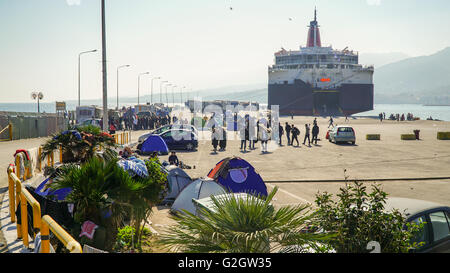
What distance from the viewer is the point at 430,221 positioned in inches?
253

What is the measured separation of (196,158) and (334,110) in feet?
268

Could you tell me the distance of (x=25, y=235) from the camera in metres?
7.10

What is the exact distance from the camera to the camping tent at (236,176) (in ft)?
40.7

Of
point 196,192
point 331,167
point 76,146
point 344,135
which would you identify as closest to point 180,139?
point 331,167

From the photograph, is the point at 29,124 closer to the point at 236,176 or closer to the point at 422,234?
the point at 236,176

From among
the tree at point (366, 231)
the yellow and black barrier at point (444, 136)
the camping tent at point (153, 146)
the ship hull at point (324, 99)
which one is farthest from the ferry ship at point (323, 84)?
the tree at point (366, 231)

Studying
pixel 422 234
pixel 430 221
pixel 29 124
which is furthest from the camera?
pixel 29 124

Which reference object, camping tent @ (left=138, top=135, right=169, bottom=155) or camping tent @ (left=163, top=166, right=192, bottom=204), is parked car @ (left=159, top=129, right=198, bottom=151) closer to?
camping tent @ (left=138, top=135, right=169, bottom=155)

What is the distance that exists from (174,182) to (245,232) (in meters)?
8.79

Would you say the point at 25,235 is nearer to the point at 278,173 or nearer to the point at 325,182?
the point at 325,182

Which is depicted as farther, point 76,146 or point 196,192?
point 196,192

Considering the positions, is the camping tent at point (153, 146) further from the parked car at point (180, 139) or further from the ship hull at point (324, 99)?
the ship hull at point (324, 99)
